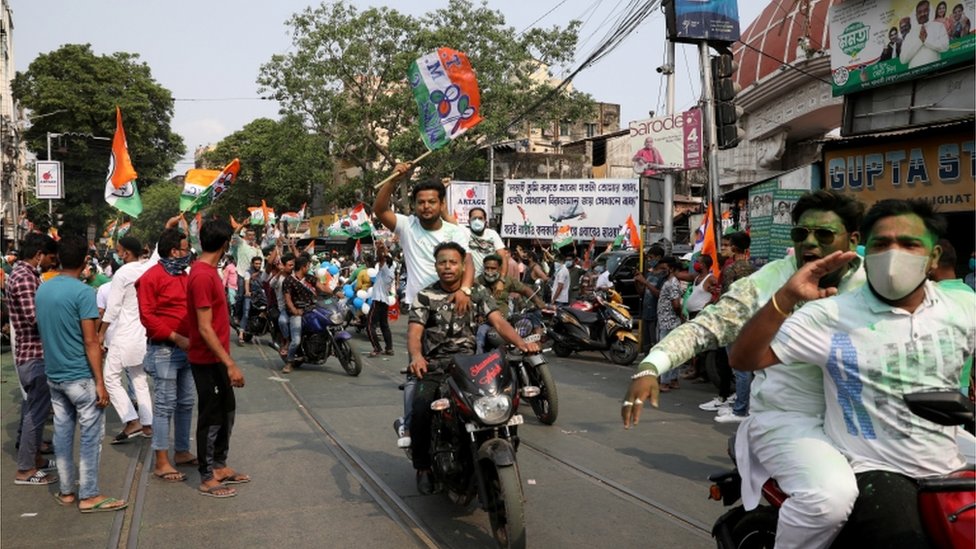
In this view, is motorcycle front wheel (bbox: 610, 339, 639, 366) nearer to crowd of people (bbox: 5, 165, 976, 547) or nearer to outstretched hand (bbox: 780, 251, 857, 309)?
crowd of people (bbox: 5, 165, 976, 547)

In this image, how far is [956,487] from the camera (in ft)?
7.66

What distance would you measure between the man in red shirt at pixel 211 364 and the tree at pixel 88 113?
48.1 m

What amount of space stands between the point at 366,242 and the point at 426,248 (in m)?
33.0

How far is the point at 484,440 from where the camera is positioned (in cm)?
444

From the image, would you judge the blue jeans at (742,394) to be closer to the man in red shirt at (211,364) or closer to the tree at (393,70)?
the man in red shirt at (211,364)

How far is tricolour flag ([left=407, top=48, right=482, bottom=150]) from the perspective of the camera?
8453 millimetres

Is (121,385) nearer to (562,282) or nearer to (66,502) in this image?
(66,502)

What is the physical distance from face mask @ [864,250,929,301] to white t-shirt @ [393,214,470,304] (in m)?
3.58

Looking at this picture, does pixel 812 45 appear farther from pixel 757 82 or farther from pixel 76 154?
pixel 76 154

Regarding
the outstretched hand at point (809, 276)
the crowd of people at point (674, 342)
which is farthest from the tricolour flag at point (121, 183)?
the outstretched hand at point (809, 276)

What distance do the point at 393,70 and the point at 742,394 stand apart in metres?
27.0

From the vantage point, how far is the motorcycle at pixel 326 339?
36.2ft

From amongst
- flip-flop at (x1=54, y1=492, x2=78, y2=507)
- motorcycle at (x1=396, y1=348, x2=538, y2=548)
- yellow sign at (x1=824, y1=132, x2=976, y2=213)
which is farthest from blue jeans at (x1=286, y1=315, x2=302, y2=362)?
yellow sign at (x1=824, y1=132, x2=976, y2=213)

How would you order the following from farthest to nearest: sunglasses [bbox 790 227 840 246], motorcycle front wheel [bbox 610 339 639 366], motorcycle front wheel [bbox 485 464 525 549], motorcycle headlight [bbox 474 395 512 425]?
motorcycle front wheel [bbox 610 339 639 366], motorcycle headlight [bbox 474 395 512 425], motorcycle front wheel [bbox 485 464 525 549], sunglasses [bbox 790 227 840 246]
